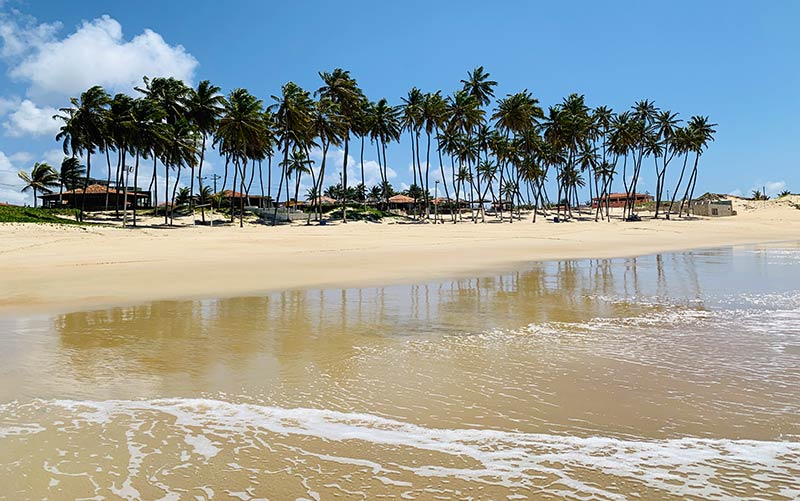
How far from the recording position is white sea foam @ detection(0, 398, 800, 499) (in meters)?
3.54

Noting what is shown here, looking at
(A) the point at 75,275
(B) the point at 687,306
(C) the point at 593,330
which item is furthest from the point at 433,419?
(A) the point at 75,275

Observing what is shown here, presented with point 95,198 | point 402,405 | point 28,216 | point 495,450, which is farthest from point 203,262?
point 95,198

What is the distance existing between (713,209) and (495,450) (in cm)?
8892

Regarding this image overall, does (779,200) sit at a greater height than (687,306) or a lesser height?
greater

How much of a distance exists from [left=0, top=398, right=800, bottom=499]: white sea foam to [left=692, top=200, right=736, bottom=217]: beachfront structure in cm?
8728

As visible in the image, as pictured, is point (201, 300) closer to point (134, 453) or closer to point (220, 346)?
point (220, 346)

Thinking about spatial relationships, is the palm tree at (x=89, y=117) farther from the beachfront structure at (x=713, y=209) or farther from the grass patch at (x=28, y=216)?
the beachfront structure at (x=713, y=209)

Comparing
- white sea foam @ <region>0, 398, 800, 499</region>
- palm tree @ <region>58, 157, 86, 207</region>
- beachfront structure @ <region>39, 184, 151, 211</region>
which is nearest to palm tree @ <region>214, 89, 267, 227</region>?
beachfront structure @ <region>39, 184, 151, 211</region>

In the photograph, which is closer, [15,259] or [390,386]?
[390,386]

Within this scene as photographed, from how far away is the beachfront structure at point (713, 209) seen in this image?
7944cm

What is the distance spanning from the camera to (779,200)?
293 feet

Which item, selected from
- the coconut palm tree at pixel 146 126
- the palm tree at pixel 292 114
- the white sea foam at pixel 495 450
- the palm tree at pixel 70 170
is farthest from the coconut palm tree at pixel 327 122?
the white sea foam at pixel 495 450

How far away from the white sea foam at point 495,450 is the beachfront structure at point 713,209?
87282mm

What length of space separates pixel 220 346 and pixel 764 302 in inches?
409
